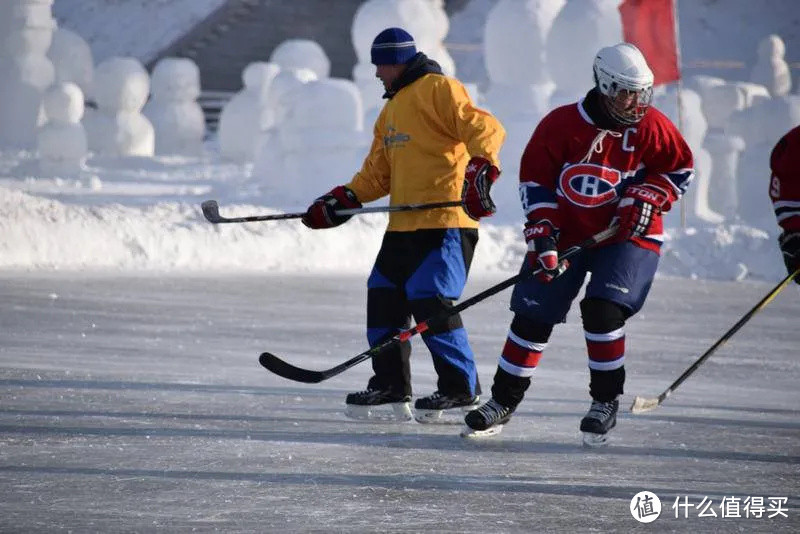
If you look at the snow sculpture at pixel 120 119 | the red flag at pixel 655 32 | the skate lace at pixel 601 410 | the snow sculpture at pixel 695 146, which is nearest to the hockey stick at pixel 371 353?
the skate lace at pixel 601 410

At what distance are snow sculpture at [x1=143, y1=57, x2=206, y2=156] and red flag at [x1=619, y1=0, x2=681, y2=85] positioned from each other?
10.8 m

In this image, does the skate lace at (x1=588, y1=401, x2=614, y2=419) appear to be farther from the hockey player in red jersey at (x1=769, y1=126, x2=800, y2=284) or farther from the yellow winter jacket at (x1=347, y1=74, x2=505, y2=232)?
the yellow winter jacket at (x1=347, y1=74, x2=505, y2=232)

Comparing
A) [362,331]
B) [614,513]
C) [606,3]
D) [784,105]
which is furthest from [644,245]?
[784,105]

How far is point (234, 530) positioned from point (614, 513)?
3.25ft

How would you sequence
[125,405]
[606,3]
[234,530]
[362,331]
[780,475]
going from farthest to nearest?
[606,3], [362,331], [125,405], [780,475], [234,530]

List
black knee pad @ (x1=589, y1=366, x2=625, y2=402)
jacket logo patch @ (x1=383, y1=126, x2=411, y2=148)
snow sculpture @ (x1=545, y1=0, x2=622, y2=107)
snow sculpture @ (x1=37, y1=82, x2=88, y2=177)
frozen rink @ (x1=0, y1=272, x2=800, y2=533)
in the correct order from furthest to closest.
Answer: snow sculpture @ (x1=37, y1=82, x2=88, y2=177), snow sculpture @ (x1=545, y1=0, x2=622, y2=107), jacket logo patch @ (x1=383, y1=126, x2=411, y2=148), black knee pad @ (x1=589, y1=366, x2=625, y2=402), frozen rink @ (x1=0, y1=272, x2=800, y2=533)

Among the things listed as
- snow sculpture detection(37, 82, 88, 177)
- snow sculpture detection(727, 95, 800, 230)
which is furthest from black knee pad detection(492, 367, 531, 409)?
snow sculpture detection(37, 82, 88, 177)

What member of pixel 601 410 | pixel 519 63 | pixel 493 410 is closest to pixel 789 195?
pixel 601 410

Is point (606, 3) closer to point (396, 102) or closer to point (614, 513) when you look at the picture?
point (396, 102)

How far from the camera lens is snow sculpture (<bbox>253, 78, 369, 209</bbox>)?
58.8 feet

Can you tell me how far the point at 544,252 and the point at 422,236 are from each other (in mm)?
671

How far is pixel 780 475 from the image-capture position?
4.76 metres

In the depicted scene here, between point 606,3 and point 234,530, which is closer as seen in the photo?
point 234,530

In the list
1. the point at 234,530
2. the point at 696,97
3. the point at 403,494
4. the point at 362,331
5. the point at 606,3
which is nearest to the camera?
the point at 234,530
